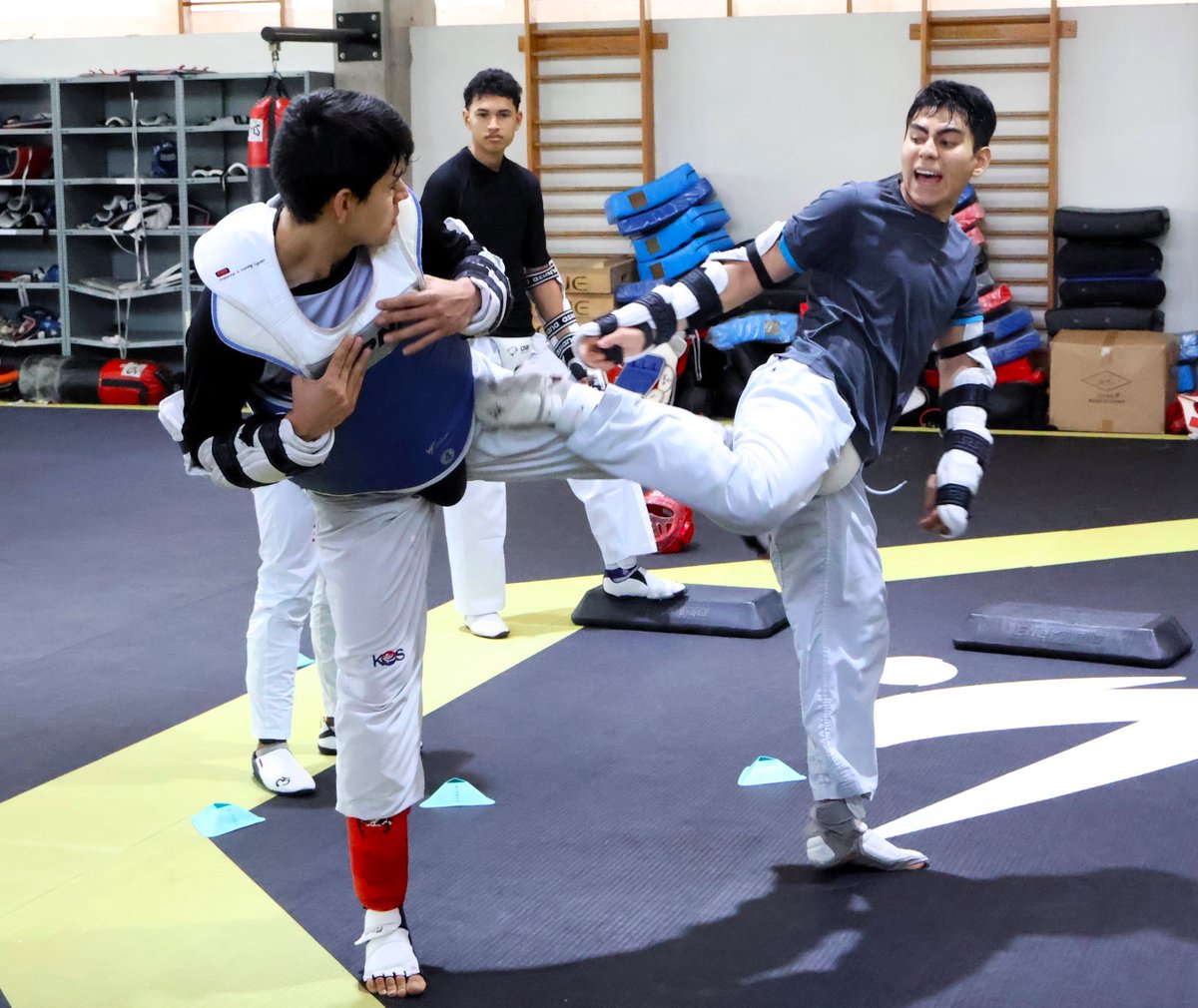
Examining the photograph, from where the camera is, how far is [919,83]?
31.6 ft

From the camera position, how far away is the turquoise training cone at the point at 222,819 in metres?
3.35

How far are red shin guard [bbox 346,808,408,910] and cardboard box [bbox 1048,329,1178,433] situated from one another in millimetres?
6954

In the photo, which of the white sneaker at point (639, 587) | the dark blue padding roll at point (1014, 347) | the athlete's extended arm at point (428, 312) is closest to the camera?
the athlete's extended arm at point (428, 312)

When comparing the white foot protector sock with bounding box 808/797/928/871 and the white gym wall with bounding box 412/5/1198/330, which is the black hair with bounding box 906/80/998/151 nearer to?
the white foot protector sock with bounding box 808/797/928/871

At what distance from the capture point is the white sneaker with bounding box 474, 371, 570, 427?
248cm

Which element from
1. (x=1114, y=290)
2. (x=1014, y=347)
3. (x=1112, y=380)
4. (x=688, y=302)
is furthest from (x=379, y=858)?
(x=1114, y=290)

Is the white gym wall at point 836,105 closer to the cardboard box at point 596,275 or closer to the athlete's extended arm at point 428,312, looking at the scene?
the cardboard box at point 596,275

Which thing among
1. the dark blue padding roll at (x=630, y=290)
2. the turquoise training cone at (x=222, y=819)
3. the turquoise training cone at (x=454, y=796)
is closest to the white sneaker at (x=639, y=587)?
the turquoise training cone at (x=454, y=796)

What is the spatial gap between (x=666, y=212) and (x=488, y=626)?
5559 millimetres

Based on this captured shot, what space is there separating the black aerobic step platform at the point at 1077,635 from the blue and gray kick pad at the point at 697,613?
2.03 feet

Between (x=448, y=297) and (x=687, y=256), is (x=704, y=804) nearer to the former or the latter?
(x=448, y=297)

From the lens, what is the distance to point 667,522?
19.8 feet

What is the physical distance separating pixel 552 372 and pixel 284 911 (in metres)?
1.22

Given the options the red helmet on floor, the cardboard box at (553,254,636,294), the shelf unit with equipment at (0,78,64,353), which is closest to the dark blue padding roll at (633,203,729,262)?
the cardboard box at (553,254,636,294)
